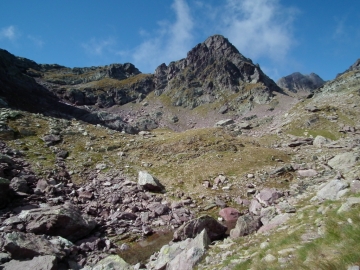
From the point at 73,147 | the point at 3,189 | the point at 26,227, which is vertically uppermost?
the point at 73,147

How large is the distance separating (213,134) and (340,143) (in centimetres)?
1980

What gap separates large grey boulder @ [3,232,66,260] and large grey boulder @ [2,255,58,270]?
71 centimetres

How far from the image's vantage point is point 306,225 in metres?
9.60

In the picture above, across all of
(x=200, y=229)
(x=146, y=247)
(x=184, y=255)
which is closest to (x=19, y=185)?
(x=146, y=247)

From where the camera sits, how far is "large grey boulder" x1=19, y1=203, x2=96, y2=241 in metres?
16.4

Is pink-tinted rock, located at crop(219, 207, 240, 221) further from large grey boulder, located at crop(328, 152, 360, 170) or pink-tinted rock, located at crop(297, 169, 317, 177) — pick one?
large grey boulder, located at crop(328, 152, 360, 170)

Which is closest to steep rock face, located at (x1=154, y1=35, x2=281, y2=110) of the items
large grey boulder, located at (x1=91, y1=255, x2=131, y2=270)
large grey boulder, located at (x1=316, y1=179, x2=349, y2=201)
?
large grey boulder, located at (x1=316, y1=179, x2=349, y2=201)

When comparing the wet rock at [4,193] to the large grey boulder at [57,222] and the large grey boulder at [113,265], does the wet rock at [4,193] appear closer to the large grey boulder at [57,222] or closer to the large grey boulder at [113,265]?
the large grey boulder at [57,222]

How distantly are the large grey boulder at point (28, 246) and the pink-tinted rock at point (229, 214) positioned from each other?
12649 mm

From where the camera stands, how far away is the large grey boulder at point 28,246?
13367mm

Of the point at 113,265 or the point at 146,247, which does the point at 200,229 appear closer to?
the point at 146,247

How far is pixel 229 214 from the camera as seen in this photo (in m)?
20.8

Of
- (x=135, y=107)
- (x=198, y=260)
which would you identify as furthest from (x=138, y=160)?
(x=135, y=107)

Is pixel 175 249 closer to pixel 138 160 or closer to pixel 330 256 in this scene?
pixel 330 256
